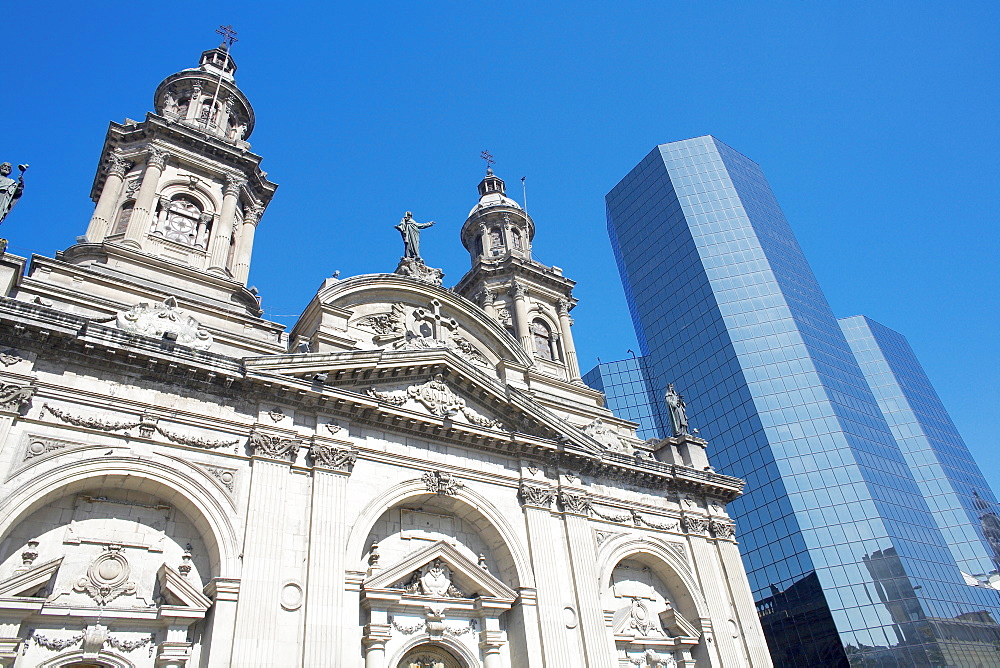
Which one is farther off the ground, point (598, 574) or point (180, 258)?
point (180, 258)

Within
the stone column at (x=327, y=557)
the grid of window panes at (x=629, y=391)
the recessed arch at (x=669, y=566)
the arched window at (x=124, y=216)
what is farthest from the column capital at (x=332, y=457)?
the grid of window panes at (x=629, y=391)

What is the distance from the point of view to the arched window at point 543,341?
122 ft

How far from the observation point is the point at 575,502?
23766mm

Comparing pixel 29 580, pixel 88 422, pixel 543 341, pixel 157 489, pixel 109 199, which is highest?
pixel 109 199

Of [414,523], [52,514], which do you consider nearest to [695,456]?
[414,523]

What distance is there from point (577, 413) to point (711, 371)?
33031 millimetres

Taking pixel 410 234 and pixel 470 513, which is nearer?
pixel 470 513

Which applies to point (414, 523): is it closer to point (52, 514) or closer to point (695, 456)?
point (52, 514)

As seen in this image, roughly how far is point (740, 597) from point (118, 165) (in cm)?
3154

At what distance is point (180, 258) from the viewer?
91.1 ft

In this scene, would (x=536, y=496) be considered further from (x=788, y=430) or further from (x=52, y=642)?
(x=788, y=430)

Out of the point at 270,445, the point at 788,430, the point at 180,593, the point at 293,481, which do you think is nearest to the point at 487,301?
the point at 270,445

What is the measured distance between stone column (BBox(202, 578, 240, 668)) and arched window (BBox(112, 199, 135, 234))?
1763 cm

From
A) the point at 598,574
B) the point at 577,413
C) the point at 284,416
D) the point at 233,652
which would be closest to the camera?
the point at 233,652
